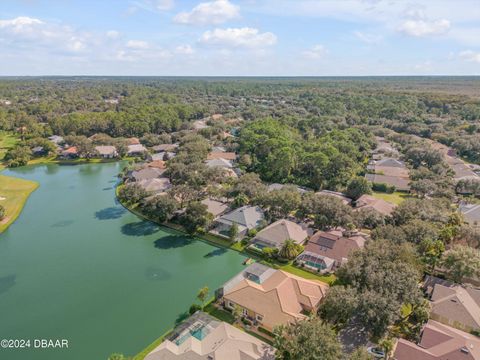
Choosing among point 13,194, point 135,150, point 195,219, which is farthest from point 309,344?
point 135,150

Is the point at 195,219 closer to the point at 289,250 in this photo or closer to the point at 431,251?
the point at 289,250

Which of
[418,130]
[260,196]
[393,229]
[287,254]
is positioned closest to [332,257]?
[287,254]

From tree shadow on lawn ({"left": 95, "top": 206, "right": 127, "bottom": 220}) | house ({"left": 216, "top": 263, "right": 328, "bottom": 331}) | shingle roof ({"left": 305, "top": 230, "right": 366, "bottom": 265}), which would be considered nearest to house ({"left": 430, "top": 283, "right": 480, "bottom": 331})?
shingle roof ({"left": 305, "top": 230, "right": 366, "bottom": 265})

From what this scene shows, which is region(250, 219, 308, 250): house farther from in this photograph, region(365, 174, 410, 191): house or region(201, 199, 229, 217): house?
region(365, 174, 410, 191): house

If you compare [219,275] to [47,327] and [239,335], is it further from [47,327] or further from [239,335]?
[47,327]

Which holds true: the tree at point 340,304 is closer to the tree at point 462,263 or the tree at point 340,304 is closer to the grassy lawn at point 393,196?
the tree at point 462,263
